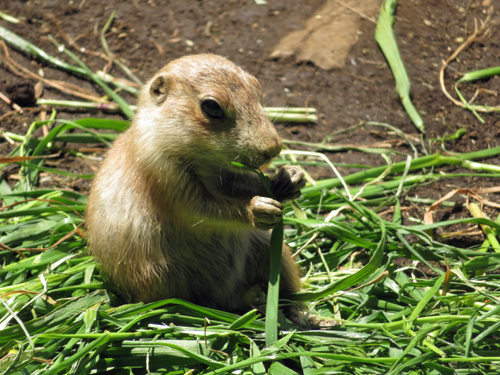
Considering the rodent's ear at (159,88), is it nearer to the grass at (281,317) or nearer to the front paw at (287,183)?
the front paw at (287,183)

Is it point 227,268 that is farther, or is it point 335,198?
point 335,198

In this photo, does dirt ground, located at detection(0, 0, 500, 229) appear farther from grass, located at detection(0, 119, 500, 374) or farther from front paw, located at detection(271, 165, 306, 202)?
front paw, located at detection(271, 165, 306, 202)

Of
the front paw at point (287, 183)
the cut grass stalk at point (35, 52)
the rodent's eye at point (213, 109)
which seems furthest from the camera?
the cut grass stalk at point (35, 52)

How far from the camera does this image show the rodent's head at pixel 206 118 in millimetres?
3453

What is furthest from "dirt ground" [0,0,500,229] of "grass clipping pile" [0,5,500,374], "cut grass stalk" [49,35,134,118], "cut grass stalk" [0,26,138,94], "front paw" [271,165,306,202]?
"front paw" [271,165,306,202]

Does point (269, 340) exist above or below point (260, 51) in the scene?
below

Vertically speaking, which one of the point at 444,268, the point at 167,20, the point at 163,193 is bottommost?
the point at 444,268

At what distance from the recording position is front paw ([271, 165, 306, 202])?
12.1 feet

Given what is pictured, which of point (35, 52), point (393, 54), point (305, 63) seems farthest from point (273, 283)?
point (35, 52)

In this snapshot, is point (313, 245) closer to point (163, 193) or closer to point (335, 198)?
point (335, 198)

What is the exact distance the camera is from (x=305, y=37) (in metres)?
7.51

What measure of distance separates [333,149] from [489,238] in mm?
2082

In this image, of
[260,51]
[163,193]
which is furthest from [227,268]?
[260,51]

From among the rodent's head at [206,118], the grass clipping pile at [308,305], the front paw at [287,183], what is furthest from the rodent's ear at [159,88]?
the grass clipping pile at [308,305]
